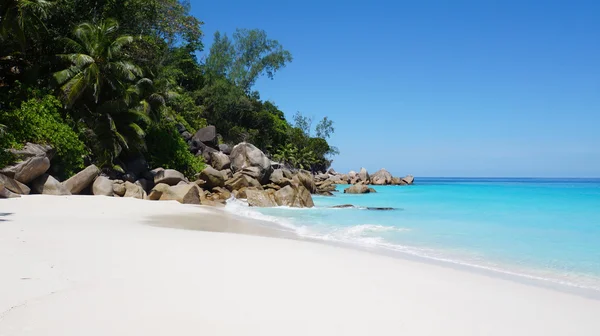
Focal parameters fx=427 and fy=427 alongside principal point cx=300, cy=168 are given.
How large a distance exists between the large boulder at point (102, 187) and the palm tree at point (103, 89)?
9.21 feet

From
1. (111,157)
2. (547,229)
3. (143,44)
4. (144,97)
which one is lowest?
(547,229)

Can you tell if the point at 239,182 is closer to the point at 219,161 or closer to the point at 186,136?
the point at 219,161

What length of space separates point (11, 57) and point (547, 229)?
24011mm

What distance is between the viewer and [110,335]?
3.05 m

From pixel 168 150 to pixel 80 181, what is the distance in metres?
8.38

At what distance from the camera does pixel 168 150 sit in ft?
81.3

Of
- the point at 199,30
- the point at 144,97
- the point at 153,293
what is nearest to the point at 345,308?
the point at 153,293

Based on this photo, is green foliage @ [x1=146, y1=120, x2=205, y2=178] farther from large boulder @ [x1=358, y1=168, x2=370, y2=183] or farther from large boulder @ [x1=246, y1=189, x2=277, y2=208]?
→ large boulder @ [x1=358, y1=168, x2=370, y2=183]

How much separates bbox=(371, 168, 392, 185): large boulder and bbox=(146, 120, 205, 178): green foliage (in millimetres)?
40679

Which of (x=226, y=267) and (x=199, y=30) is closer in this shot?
(x=226, y=267)

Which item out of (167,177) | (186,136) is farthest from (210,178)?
(186,136)

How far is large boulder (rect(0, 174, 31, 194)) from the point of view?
42.8ft

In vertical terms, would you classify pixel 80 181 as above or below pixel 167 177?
below

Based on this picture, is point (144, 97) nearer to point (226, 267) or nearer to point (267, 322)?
point (226, 267)
